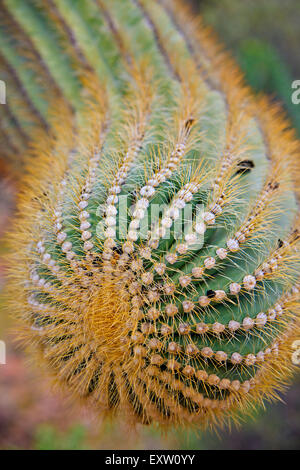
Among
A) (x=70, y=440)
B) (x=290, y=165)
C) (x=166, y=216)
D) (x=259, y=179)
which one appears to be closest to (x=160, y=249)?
(x=166, y=216)

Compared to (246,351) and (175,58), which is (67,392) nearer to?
(246,351)

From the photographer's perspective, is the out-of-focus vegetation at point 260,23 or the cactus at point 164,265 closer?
the cactus at point 164,265

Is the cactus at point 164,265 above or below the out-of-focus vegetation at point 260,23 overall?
below

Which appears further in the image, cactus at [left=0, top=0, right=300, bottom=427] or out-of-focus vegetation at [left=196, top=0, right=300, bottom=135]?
out-of-focus vegetation at [left=196, top=0, right=300, bottom=135]

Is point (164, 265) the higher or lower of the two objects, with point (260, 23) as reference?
lower

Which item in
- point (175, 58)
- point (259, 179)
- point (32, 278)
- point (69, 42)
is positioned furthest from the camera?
point (69, 42)

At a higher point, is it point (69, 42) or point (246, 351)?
point (69, 42)

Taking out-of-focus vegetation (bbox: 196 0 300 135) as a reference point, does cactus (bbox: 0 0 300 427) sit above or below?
below

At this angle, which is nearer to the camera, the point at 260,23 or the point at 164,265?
the point at 164,265
